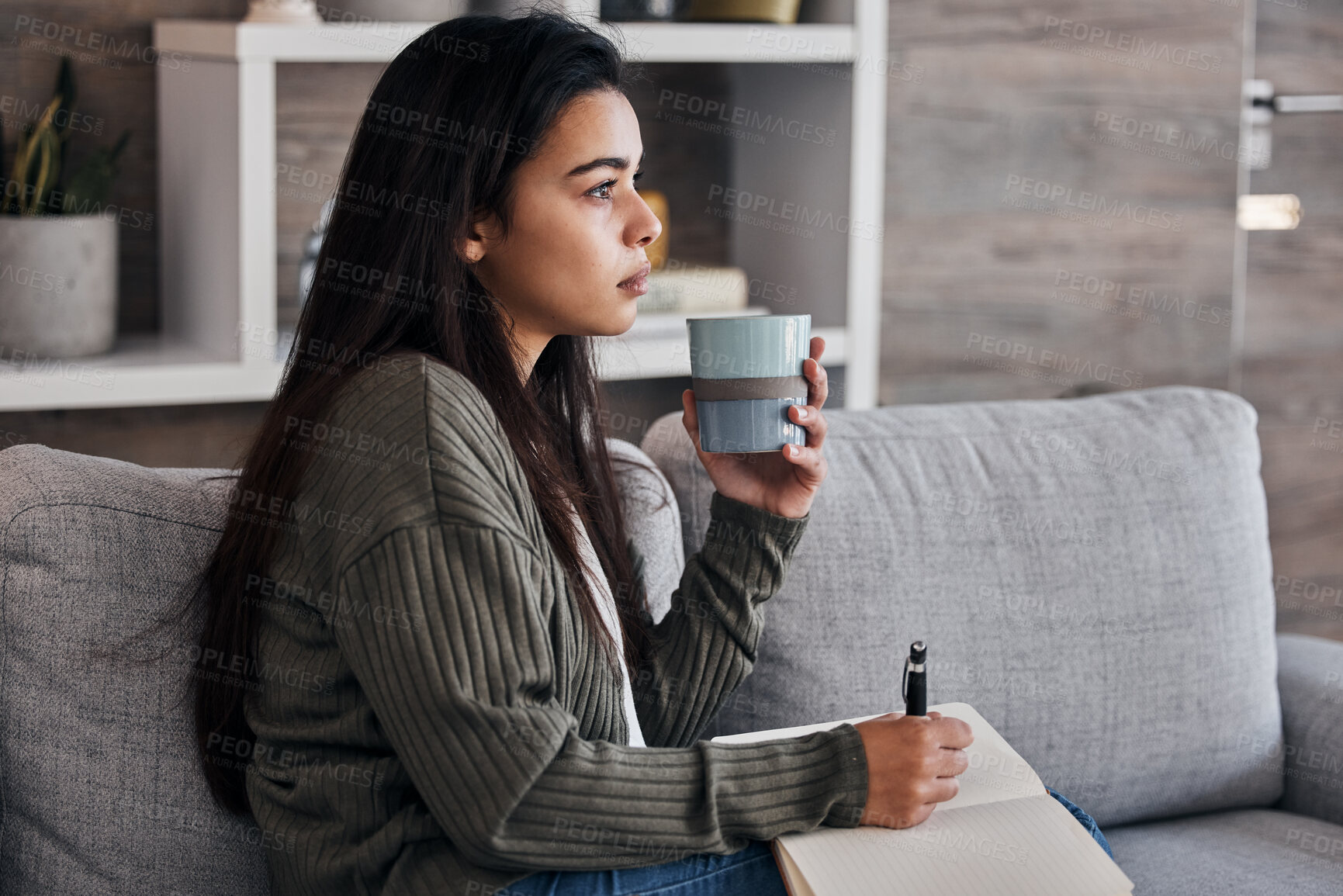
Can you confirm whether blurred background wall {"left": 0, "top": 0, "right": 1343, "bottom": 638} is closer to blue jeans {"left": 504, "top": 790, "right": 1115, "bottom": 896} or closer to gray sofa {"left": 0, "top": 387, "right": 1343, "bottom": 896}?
gray sofa {"left": 0, "top": 387, "right": 1343, "bottom": 896}

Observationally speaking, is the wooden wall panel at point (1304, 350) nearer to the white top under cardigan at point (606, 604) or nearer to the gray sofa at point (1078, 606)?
the gray sofa at point (1078, 606)

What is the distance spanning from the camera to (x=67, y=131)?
175 cm

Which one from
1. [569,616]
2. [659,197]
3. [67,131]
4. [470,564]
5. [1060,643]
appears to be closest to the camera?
[470,564]

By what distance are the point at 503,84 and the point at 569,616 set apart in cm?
43

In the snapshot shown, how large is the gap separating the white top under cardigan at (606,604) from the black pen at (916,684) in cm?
23

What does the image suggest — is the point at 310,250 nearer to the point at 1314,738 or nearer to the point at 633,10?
the point at 633,10

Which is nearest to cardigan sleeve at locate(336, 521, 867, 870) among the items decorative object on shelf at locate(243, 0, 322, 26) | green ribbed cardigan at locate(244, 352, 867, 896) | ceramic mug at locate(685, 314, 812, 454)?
green ribbed cardigan at locate(244, 352, 867, 896)

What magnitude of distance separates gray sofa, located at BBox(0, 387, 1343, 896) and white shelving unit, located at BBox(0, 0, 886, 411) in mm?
348

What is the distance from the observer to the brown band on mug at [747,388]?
1.09 metres

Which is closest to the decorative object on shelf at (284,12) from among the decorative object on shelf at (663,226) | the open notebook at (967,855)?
the decorative object on shelf at (663,226)

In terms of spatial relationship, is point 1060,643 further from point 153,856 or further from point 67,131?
point 67,131

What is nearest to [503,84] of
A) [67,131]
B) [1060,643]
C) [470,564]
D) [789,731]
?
[470,564]

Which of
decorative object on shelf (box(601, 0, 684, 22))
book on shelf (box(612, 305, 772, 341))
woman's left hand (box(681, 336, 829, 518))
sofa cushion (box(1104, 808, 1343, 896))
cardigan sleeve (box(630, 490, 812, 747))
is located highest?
decorative object on shelf (box(601, 0, 684, 22))

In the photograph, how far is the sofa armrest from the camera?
1.47 m
